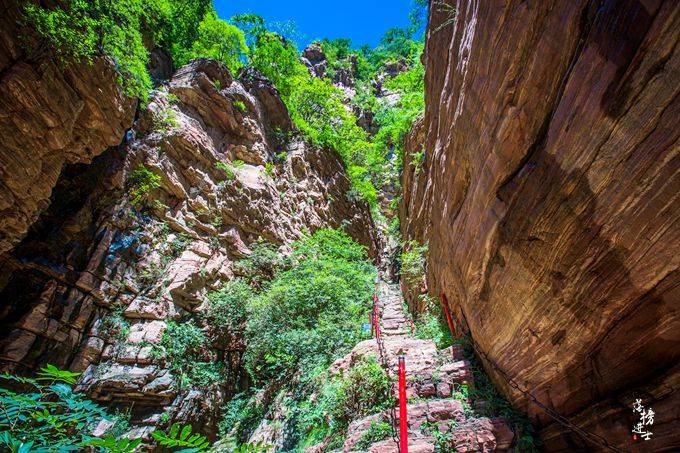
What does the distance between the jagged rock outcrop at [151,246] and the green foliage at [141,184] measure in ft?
0.10

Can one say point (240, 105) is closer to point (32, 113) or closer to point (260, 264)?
point (260, 264)

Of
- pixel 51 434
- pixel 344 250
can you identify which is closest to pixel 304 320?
pixel 344 250

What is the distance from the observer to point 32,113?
590 cm

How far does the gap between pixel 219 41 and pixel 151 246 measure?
1262cm

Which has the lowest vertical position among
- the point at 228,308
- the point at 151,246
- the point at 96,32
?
the point at 228,308

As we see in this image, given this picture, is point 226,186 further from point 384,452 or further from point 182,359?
point 384,452

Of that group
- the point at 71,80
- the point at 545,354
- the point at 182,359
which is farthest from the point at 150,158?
the point at 545,354

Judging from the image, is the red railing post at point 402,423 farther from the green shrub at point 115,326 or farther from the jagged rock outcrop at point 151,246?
the green shrub at point 115,326

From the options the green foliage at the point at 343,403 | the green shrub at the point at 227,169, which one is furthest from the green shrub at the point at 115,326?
the green shrub at the point at 227,169

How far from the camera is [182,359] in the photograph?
912 cm

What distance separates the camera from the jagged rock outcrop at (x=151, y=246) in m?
7.85

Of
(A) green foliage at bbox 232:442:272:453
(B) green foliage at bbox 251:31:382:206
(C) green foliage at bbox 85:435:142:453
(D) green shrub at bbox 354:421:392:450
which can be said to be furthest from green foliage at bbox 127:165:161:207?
(C) green foliage at bbox 85:435:142:453

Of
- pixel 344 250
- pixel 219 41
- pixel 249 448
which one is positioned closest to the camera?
pixel 249 448

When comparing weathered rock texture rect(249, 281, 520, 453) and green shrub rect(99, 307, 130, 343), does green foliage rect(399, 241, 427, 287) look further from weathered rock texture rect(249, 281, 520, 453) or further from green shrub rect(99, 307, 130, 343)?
green shrub rect(99, 307, 130, 343)
